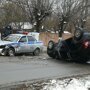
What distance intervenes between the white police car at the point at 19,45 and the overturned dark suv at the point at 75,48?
3.53m

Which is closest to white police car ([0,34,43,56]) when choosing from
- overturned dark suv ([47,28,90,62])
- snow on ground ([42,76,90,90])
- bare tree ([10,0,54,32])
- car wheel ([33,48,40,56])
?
car wheel ([33,48,40,56])

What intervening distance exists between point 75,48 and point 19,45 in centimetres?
550

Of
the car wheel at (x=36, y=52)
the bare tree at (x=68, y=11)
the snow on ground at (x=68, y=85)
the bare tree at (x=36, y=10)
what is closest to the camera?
the snow on ground at (x=68, y=85)

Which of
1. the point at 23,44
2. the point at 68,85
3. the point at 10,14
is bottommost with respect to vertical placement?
the point at 23,44

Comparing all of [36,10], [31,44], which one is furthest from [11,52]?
[36,10]

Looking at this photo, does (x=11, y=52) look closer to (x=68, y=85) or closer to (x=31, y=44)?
(x=31, y=44)

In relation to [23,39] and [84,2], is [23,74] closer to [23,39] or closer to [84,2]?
[23,39]

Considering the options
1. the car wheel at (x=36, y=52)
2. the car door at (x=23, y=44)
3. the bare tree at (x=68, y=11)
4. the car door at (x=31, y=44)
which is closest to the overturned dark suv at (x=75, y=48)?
the car door at (x=23, y=44)

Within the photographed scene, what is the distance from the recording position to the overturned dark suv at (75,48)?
675 inches

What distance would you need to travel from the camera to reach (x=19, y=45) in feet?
72.3

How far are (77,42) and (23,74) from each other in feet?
18.3

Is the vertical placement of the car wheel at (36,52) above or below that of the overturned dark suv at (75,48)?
below

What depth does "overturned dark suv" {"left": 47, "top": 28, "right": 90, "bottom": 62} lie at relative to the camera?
17141mm

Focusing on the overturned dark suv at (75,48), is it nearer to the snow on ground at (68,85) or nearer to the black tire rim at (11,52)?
the black tire rim at (11,52)
